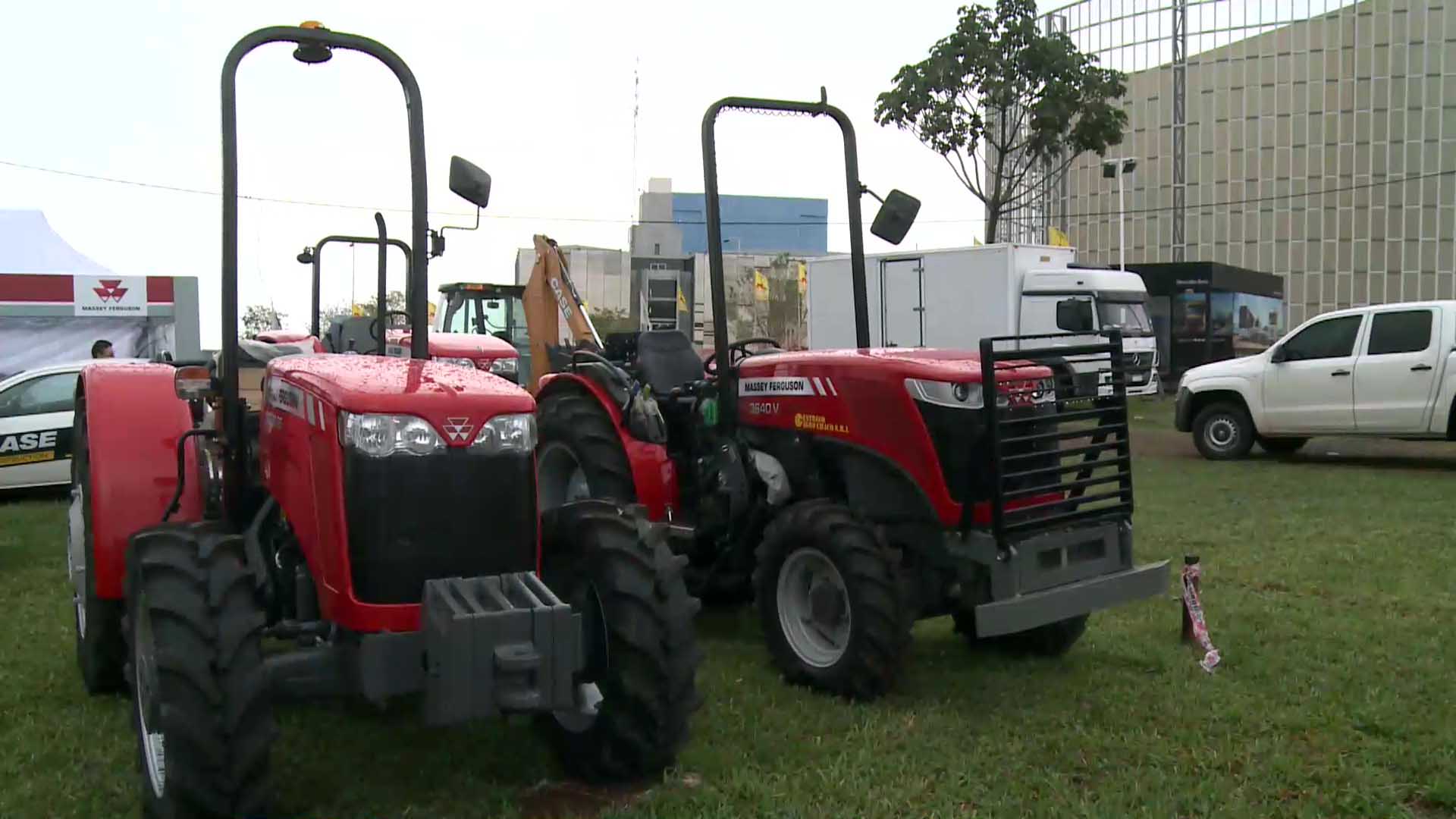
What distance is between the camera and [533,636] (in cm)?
340

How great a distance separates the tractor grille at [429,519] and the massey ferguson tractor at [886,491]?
1.69 metres

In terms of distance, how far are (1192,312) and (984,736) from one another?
2618 centimetres

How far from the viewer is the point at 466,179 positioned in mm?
4266

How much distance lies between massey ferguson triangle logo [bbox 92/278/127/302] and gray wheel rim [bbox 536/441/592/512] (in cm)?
1289

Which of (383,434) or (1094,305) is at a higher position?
(1094,305)

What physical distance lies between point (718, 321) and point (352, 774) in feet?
8.07

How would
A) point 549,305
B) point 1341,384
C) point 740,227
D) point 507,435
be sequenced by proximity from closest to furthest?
1. point 507,435
2. point 549,305
3. point 1341,384
4. point 740,227

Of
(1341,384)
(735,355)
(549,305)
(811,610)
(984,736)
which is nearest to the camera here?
(984,736)

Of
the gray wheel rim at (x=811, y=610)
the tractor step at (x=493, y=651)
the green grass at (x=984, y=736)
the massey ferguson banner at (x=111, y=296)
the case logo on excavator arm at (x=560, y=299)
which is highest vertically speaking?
the massey ferguson banner at (x=111, y=296)

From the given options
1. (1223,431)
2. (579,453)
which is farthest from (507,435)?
(1223,431)

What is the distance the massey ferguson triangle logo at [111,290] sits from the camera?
17.3m

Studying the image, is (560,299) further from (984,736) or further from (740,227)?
(740,227)

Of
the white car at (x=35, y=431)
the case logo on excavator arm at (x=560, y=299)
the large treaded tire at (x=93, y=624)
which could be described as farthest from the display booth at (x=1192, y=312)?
the large treaded tire at (x=93, y=624)

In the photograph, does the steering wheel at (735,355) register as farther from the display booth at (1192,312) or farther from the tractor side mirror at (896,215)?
the display booth at (1192,312)
